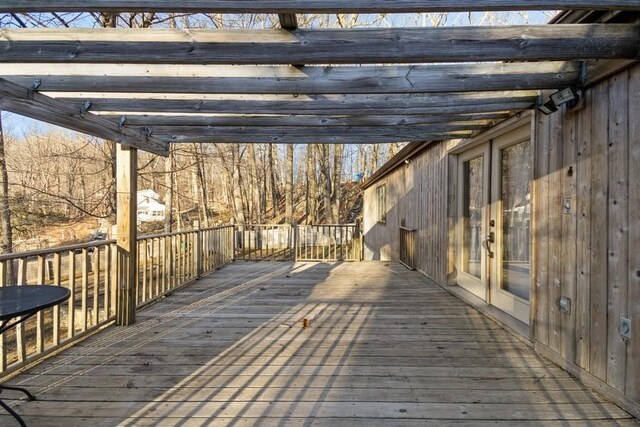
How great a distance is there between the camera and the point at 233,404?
90.7 inches

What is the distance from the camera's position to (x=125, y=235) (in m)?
3.87

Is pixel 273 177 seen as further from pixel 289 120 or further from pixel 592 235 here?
pixel 592 235

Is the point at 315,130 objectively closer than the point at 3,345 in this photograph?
No

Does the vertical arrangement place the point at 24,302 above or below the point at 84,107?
below

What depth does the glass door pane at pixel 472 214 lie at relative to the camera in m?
4.70

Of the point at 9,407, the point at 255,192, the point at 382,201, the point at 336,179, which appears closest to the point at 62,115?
the point at 9,407

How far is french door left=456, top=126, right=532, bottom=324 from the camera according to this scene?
3.67 m

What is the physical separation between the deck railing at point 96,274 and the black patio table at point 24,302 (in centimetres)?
31

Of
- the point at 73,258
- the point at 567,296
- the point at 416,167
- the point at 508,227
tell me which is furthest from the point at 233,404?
the point at 416,167

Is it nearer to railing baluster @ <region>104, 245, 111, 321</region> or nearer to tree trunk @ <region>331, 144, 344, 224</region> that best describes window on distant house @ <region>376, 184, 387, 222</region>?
tree trunk @ <region>331, 144, 344, 224</region>

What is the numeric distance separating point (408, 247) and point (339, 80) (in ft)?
18.7

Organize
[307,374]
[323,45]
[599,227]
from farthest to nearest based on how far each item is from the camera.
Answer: [307,374] < [599,227] < [323,45]

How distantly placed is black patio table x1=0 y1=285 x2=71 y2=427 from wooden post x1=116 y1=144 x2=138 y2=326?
1.48 meters

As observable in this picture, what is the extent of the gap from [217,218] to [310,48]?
72.6ft
